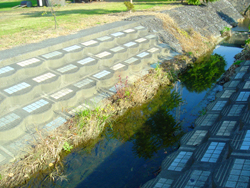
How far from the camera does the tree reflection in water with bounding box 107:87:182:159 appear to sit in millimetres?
5793

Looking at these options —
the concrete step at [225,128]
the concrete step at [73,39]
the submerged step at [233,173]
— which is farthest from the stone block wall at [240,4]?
the submerged step at [233,173]

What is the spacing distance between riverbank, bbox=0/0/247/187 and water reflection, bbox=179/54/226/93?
1.24ft

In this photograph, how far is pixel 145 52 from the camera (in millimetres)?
9766

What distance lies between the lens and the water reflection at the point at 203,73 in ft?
28.6

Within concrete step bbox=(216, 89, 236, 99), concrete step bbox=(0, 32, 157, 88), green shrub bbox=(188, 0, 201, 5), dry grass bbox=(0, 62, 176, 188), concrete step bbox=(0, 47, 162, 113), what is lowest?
dry grass bbox=(0, 62, 176, 188)

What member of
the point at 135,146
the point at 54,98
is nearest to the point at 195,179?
the point at 135,146

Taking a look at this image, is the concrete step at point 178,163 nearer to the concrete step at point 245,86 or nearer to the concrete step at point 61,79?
the concrete step at point 245,86

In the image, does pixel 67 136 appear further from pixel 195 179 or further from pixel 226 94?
pixel 226 94

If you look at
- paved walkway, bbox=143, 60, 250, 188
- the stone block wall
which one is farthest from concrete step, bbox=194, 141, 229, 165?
the stone block wall

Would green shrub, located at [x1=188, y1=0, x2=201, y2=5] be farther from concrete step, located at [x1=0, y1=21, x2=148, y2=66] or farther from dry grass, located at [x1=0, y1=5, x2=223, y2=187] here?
dry grass, located at [x1=0, y1=5, x2=223, y2=187]

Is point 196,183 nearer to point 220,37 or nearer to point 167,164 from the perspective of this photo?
point 167,164

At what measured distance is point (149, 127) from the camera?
6.43 m

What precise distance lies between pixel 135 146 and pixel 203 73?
5.22 meters

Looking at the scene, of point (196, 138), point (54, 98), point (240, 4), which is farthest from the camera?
point (240, 4)
